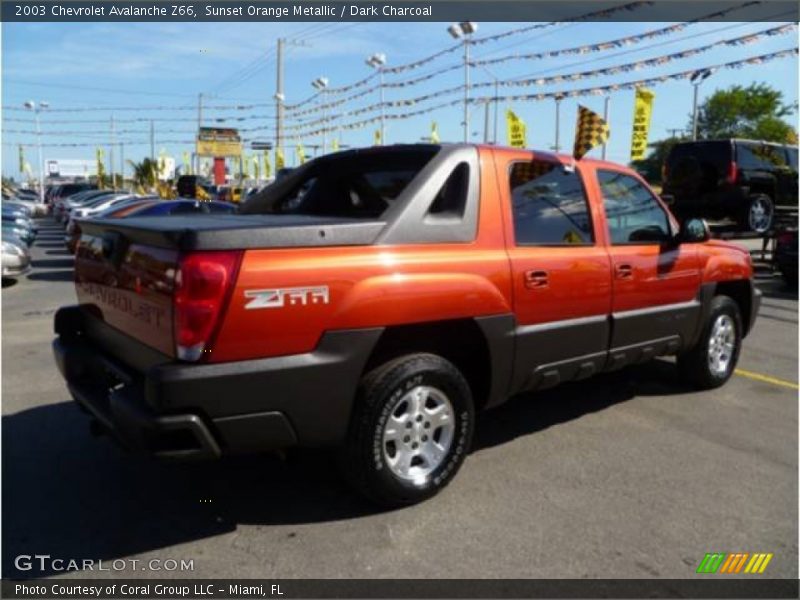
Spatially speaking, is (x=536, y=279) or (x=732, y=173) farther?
(x=732, y=173)

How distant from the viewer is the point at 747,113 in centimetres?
6384

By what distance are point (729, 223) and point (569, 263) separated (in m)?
13.0

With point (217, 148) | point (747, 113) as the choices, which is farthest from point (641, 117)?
point (747, 113)

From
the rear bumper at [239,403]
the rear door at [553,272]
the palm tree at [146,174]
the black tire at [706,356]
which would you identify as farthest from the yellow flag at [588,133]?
the palm tree at [146,174]

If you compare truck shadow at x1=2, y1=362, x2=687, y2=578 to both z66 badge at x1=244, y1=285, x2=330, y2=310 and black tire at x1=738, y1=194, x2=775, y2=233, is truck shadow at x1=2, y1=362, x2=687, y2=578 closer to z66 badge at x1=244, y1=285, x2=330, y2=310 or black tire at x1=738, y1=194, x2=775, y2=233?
z66 badge at x1=244, y1=285, x2=330, y2=310

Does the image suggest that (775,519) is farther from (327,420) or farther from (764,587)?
(327,420)

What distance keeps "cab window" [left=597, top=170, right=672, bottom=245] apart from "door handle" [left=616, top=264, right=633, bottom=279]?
0.18 m

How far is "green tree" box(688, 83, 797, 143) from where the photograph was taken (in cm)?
6162

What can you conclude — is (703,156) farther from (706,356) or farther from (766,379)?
(706,356)

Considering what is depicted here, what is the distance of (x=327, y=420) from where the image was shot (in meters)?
3.08

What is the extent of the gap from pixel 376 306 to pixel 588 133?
241 centimetres

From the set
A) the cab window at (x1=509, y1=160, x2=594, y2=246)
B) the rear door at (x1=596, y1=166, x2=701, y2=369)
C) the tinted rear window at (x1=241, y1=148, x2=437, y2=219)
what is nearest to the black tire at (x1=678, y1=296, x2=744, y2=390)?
the rear door at (x1=596, y1=166, x2=701, y2=369)

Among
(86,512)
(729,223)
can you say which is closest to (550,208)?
(86,512)

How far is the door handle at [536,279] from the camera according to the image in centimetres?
375
